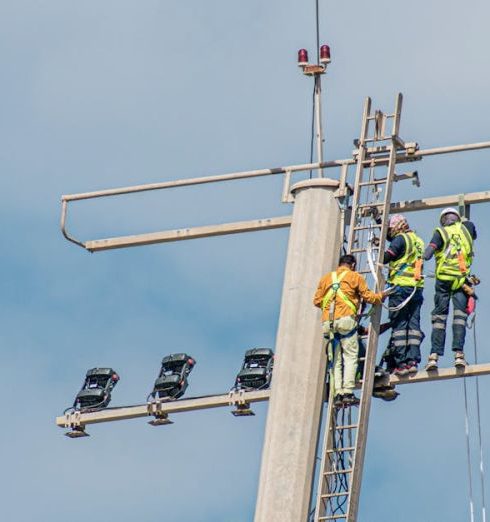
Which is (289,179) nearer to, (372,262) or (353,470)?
(372,262)

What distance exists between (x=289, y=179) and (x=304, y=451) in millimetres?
3720

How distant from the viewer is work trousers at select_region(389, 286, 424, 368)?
36156 mm

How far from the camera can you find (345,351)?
116 ft

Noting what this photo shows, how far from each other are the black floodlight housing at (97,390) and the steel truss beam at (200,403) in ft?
0.86

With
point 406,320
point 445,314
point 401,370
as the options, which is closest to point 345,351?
point 401,370

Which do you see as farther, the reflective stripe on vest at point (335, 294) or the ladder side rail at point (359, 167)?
the ladder side rail at point (359, 167)

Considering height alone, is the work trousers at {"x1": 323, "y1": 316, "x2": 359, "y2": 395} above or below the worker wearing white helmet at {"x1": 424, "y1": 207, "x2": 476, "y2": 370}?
below

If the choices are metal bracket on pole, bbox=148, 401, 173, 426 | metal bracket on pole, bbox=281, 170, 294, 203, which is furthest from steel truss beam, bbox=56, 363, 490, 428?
metal bracket on pole, bbox=281, 170, 294, 203

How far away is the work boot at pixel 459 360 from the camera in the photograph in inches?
1385

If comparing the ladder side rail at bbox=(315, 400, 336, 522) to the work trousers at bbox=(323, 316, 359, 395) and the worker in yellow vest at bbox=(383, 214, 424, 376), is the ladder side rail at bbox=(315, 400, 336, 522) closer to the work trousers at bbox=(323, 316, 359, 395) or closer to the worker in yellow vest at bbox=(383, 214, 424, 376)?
the work trousers at bbox=(323, 316, 359, 395)

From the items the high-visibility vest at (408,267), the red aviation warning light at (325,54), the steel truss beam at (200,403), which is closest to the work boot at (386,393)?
the steel truss beam at (200,403)

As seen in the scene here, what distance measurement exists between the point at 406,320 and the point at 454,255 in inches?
39.6

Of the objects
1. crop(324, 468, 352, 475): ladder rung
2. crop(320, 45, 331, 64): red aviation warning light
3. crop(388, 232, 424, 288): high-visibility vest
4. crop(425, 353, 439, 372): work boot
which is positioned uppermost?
crop(320, 45, 331, 64): red aviation warning light

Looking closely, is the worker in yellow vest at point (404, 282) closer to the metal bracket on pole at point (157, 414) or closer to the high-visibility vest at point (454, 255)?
the high-visibility vest at point (454, 255)
